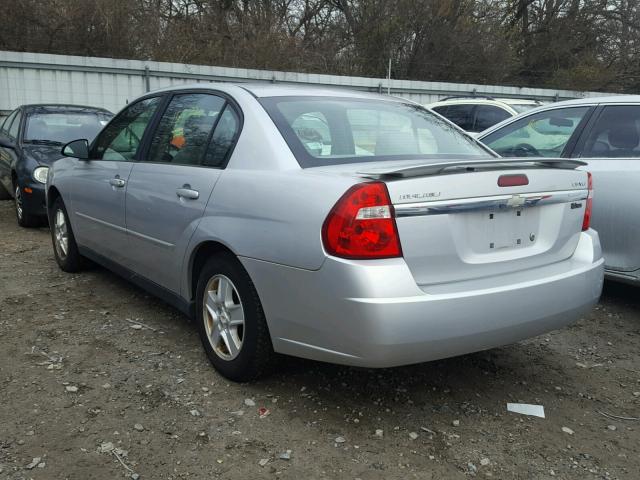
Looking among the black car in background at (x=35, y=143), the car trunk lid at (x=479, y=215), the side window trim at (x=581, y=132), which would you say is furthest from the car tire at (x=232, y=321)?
the black car in background at (x=35, y=143)

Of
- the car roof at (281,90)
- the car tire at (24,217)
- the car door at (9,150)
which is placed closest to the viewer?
the car roof at (281,90)

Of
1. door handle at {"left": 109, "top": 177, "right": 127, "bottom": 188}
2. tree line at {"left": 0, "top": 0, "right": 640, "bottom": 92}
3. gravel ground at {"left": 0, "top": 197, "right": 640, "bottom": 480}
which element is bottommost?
gravel ground at {"left": 0, "top": 197, "right": 640, "bottom": 480}

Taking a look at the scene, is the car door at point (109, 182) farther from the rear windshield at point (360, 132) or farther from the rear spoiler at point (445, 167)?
the rear spoiler at point (445, 167)

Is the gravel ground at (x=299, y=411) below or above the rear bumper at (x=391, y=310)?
below

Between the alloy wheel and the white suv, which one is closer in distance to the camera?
the alloy wheel

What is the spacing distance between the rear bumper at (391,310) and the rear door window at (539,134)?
7.81 feet

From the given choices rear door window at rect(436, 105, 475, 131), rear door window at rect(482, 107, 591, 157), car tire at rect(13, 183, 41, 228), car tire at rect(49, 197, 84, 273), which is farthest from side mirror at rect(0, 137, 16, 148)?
rear door window at rect(436, 105, 475, 131)

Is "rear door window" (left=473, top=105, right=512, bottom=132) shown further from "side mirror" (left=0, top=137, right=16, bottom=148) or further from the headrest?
"side mirror" (left=0, top=137, right=16, bottom=148)

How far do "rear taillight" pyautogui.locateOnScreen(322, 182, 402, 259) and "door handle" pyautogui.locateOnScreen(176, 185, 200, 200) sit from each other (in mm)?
1056

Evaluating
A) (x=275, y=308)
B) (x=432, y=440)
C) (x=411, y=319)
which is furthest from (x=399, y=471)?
(x=275, y=308)

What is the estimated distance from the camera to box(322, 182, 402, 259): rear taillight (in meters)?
2.37

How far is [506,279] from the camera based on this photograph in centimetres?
265

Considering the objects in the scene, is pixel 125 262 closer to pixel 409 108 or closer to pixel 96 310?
pixel 96 310

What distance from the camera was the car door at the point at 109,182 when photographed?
396 centimetres
